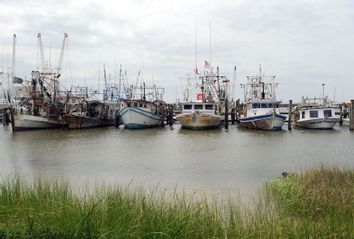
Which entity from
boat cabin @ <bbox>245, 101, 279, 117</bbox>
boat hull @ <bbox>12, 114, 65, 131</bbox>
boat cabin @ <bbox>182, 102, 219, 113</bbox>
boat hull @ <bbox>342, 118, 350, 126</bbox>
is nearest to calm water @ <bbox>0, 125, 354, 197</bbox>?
boat cabin @ <bbox>245, 101, 279, 117</bbox>

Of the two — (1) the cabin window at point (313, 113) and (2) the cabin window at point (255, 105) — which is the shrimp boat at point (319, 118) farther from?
(2) the cabin window at point (255, 105)

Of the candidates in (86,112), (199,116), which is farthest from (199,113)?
(86,112)

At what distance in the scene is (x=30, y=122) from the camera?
44969 millimetres

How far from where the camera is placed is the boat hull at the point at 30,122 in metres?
44.4

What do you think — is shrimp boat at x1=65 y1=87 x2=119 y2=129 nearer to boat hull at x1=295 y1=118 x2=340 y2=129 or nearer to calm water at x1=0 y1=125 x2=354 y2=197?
calm water at x1=0 y1=125 x2=354 y2=197

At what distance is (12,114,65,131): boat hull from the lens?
44375mm

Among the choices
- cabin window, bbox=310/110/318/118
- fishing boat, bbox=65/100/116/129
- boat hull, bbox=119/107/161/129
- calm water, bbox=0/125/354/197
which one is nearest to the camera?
calm water, bbox=0/125/354/197

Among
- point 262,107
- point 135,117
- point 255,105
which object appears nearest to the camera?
point 262,107

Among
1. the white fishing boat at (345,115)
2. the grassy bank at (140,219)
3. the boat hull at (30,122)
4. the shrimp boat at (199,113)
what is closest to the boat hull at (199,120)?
the shrimp boat at (199,113)

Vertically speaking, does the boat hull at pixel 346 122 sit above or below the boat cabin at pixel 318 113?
below

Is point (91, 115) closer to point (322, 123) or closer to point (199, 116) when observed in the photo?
point (199, 116)

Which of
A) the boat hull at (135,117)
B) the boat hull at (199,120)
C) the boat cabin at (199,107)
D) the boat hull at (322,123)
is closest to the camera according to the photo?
the boat hull at (199,120)

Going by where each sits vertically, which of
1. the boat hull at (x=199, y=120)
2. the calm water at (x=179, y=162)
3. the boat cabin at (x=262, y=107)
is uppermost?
the boat cabin at (x=262, y=107)

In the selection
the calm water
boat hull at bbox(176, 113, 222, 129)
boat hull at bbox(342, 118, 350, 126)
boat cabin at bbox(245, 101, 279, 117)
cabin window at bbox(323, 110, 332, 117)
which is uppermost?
boat cabin at bbox(245, 101, 279, 117)
